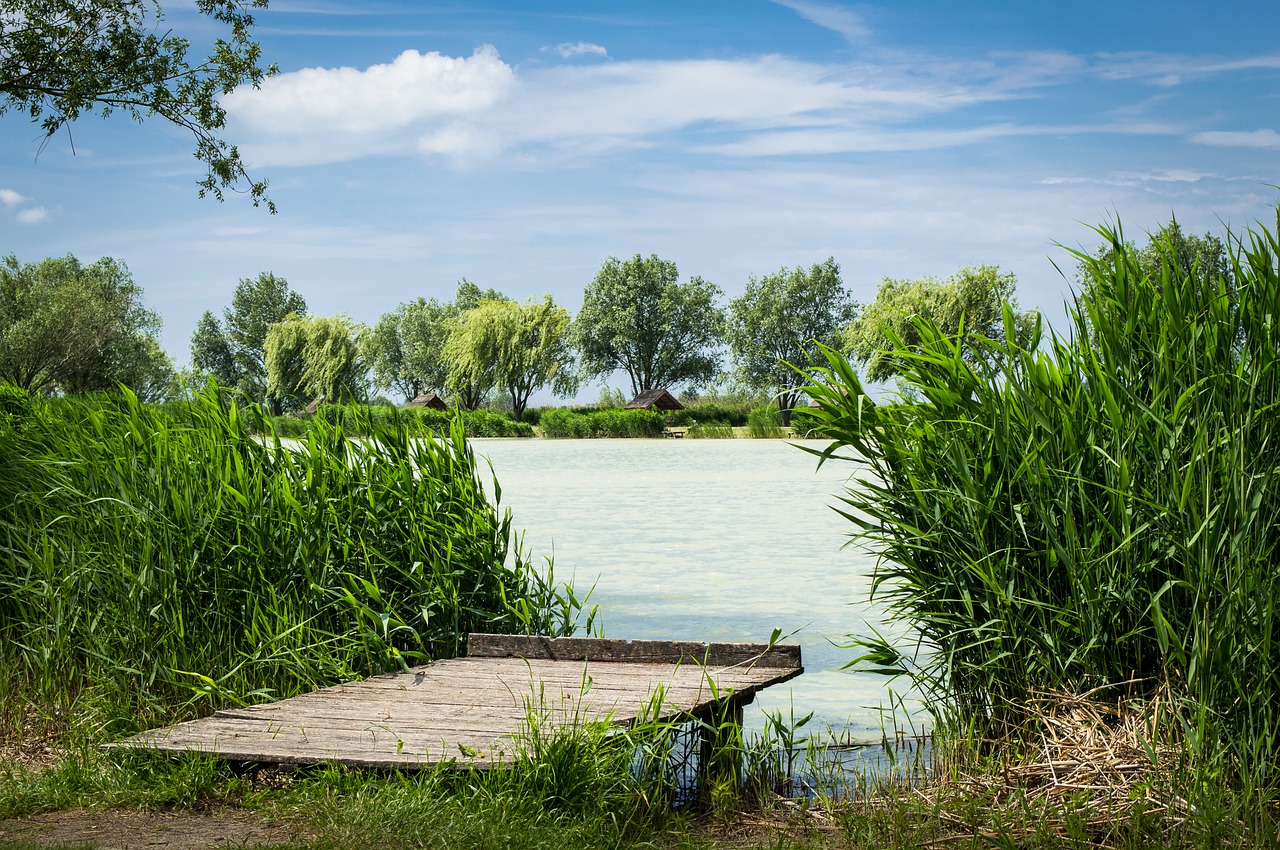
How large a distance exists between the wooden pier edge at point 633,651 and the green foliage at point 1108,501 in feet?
1.61

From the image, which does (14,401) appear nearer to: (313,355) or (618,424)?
(618,424)

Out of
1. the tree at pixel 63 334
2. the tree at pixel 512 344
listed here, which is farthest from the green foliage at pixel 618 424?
the tree at pixel 63 334

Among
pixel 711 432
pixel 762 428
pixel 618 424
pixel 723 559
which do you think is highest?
pixel 618 424

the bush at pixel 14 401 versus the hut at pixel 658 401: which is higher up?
the hut at pixel 658 401

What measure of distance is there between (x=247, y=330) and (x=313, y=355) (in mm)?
26280

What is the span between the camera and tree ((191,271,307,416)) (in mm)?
88562

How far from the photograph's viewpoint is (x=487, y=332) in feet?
197

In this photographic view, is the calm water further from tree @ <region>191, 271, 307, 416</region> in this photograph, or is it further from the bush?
tree @ <region>191, 271, 307, 416</region>

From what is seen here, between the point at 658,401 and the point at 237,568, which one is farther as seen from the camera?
the point at 658,401

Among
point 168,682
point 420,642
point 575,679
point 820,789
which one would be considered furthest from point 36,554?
point 820,789

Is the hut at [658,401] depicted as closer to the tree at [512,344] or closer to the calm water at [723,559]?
the tree at [512,344]

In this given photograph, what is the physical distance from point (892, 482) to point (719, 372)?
76860 millimetres

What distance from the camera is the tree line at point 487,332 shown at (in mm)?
48188

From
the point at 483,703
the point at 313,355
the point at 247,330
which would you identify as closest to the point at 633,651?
the point at 483,703
